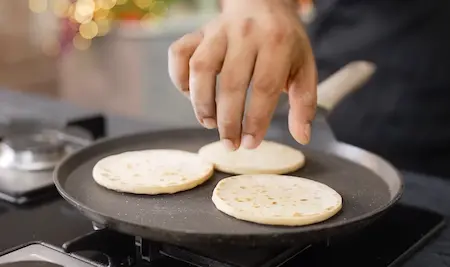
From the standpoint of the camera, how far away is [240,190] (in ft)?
2.73

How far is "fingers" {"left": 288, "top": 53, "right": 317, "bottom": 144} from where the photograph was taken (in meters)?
0.79

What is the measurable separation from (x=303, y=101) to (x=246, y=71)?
9cm

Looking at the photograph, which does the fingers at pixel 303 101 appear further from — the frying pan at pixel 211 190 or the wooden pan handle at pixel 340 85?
the wooden pan handle at pixel 340 85

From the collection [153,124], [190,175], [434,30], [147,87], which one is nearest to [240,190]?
[190,175]

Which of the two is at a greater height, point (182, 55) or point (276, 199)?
point (182, 55)

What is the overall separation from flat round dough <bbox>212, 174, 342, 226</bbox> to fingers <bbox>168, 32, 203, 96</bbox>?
0.50 ft

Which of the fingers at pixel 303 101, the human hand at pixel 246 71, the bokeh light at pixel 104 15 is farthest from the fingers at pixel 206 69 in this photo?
the bokeh light at pixel 104 15

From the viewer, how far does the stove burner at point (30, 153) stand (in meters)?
1.06

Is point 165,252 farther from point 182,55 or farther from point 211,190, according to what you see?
point 182,55

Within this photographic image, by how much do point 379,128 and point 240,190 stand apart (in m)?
0.64

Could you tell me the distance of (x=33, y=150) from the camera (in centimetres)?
106

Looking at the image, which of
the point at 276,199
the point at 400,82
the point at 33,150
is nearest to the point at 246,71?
the point at 276,199

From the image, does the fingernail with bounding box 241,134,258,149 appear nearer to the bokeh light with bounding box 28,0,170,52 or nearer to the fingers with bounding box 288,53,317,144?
the fingers with bounding box 288,53,317,144

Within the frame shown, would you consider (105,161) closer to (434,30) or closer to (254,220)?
(254,220)
